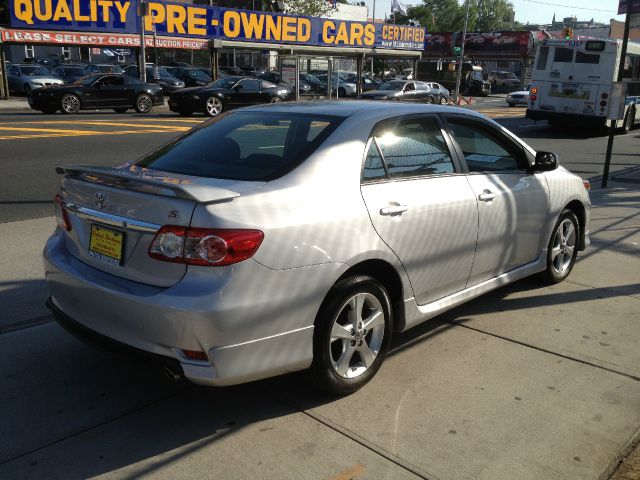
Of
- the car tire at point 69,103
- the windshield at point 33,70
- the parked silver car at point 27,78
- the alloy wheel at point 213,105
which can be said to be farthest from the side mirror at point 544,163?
the windshield at point 33,70

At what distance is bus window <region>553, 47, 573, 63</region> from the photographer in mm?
20641

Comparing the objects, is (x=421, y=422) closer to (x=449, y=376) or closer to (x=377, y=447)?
(x=377, y=447)

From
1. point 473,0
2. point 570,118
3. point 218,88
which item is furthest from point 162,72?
point 473,0

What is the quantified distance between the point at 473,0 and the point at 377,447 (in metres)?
140

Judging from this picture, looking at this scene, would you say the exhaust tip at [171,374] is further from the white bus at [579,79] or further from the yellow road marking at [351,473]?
the white bus at [579,79]

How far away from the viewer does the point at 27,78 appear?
2988 centimetres

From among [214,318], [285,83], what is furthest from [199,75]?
[214,318]

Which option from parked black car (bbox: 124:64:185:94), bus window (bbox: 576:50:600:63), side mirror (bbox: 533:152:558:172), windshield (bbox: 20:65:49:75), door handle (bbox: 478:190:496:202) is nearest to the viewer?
door handle (bbox: 478:190:496:202)

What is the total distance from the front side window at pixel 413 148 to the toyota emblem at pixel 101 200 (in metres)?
1.58

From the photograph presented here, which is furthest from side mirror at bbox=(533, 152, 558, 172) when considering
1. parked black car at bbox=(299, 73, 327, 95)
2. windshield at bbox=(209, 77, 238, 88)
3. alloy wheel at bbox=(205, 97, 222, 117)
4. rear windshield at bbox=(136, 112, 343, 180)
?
parked black car at bbox=(299, 73, 327, 95)

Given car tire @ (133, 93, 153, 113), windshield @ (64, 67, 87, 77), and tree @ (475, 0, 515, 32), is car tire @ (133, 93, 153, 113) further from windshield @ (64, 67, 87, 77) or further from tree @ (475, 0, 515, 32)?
tree @ (475, 0, 515, 32)

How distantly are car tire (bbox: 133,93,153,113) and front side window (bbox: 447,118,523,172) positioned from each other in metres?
21.8

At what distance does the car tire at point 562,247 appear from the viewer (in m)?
5.42

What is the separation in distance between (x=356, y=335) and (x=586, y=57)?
19.6 metres
